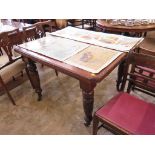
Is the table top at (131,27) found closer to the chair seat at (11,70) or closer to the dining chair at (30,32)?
the dining chair at (30,32)

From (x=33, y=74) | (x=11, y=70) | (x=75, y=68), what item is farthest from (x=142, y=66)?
(x=11, y=70)

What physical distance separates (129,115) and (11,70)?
139cm

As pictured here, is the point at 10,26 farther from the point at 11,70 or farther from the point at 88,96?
the point at 88,96

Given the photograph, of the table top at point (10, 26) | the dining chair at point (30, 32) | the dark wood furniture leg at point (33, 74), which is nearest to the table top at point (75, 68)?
the dark wood furniture leg at point (33, 74)

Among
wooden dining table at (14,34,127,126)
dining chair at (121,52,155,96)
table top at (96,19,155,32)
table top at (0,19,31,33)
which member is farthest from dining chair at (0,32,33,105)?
table top at (96,19,155,32)

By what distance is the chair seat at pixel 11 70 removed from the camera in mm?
1752

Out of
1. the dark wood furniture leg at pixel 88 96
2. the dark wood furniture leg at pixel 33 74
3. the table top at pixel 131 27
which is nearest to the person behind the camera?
the dark wood furniture leg at pixel 88 96

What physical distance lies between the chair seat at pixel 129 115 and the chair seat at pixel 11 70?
1.17 metres

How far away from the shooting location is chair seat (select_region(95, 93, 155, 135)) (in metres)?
1.04

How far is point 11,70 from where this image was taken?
71.6 inches
